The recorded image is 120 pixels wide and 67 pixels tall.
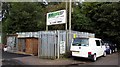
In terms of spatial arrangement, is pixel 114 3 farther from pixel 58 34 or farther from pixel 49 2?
pixel 49 2

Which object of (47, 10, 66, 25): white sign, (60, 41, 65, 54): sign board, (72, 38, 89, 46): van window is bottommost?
(60, 41, 65, 54): sign board

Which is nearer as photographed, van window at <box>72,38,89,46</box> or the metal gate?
van window at <box>72,38,89,46</box>

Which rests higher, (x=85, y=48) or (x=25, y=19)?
(x=25, y=19)

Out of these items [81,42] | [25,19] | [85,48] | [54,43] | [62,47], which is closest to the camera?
[85,48]

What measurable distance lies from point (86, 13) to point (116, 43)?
5.76 meters

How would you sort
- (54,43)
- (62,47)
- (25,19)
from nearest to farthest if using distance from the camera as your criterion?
(54,43)
(62,47)
(25,19)

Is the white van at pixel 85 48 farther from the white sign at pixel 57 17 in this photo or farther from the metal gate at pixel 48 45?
the white sign at pixel 57 17

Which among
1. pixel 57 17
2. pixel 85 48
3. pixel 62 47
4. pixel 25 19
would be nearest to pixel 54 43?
pixel 62 47

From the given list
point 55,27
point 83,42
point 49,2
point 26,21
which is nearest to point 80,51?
point 83,42

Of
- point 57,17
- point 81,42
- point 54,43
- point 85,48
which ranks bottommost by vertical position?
point 85,48

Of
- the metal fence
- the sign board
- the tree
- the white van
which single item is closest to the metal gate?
the metal fence

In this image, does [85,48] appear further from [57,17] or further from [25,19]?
[25,19]

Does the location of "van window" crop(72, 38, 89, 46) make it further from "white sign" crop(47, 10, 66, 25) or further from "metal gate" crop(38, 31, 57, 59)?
"white sign" crop(47, 10, 66, 25)

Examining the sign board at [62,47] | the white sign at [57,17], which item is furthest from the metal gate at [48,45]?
the white sign at [57,17]
